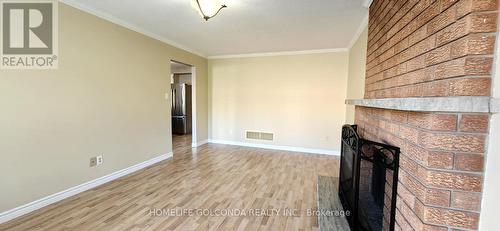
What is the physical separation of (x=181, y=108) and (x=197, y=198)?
4853 mm

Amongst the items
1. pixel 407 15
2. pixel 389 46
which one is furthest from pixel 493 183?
pixel 389 46

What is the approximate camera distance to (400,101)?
3.51 feet

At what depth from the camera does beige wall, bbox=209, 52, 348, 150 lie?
15.3ft

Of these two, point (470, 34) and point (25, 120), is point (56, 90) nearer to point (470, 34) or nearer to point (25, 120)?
point (25, 120)

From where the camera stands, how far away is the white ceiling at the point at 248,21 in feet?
8.31

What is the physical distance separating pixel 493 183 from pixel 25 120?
3537mm

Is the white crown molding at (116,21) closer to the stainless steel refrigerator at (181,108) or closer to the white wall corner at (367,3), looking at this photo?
the stainless steel refrigerator at (181,108)

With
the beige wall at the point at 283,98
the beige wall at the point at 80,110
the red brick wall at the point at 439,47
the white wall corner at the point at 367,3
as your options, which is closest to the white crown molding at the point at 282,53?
the beige wall at the point at 283,98

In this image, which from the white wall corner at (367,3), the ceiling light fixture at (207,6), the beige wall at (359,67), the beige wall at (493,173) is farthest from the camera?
the beige wall at (359,67)

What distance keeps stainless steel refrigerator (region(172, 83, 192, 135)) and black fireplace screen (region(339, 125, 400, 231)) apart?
5948 millimetres

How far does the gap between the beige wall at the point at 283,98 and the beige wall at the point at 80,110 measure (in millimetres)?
1897

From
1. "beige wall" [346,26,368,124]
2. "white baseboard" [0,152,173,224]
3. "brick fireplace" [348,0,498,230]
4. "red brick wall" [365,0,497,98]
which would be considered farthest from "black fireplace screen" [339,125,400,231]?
"white baseboard" [0,152,173,224]

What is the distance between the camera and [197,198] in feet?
8.63

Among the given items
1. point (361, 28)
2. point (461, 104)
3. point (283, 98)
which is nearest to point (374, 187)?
point (461, 104)
